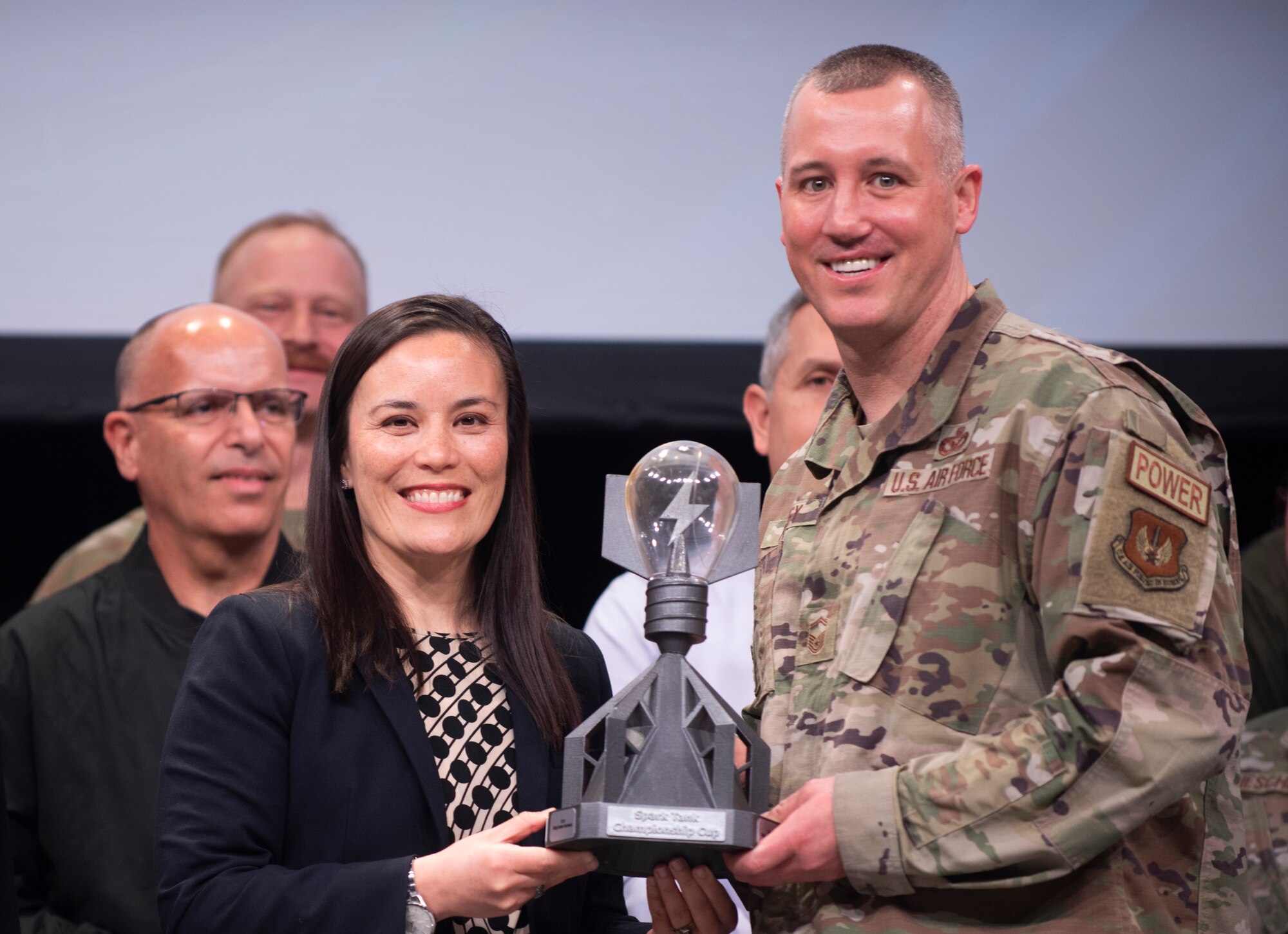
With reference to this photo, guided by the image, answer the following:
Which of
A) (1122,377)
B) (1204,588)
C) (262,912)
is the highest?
(1122,377)

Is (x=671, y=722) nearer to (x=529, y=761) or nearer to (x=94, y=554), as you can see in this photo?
(x=529, y=761)

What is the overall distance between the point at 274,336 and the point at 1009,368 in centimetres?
213

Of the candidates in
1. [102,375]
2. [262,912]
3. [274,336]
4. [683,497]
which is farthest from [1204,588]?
[102,375]

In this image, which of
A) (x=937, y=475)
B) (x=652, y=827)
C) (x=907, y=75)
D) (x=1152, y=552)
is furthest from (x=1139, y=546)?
(x=907, y=75)

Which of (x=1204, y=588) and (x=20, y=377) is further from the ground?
(x=20, y=377)

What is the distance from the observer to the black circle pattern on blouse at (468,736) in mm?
2217

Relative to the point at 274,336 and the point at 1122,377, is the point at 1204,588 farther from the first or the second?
the point at 274,336

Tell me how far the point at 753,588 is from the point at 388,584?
1.31 meters

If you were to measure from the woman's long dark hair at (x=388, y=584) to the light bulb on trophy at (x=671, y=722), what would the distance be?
309 millimetres

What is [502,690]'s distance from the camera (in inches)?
92.9

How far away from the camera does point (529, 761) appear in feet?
7.47

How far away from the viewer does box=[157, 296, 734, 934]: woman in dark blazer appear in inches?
80.3

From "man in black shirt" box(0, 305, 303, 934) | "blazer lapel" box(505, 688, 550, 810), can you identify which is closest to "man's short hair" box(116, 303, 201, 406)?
"man in black shirt" box(0, 305, 303, 934)

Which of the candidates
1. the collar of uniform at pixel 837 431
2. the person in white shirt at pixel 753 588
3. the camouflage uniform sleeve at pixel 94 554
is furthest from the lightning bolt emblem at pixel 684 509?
the camouflage uniform sleeve at pixel 94 554
